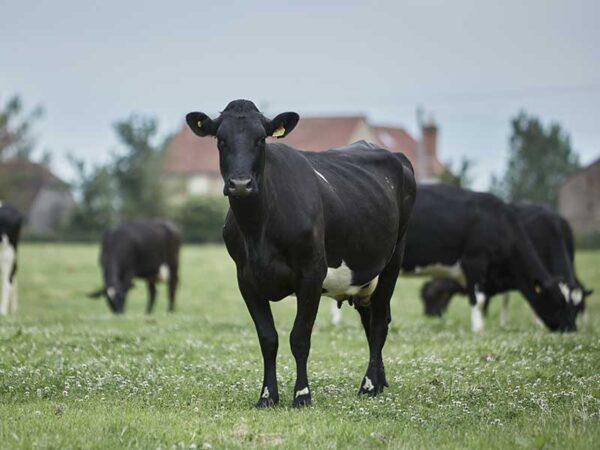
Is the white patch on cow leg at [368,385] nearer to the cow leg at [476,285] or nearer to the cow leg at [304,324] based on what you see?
the cow leg at [304,324]

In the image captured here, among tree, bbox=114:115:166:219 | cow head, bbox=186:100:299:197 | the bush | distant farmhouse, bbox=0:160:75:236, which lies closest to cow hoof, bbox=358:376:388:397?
cow head, bbox=186:100:299:197

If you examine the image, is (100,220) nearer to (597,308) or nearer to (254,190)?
(597,308)

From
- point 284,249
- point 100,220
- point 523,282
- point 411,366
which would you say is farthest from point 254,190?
point 100,220

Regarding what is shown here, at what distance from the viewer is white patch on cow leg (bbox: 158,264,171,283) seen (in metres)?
28.8

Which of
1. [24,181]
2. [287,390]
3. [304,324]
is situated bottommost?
[24,181]

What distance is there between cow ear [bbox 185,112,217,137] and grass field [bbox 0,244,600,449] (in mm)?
2413

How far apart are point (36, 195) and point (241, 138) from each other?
292 feet

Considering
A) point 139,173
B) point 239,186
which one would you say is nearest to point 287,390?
point 239,186

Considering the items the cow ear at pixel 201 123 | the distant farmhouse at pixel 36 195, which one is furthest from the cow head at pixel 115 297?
the distant farmhouse at pixel 36 195

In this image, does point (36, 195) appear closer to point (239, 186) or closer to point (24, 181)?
point (24, 181)

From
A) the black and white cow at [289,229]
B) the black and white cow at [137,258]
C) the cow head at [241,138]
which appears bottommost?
the black and white cow at [137,258]

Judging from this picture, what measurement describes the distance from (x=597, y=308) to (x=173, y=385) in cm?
2452

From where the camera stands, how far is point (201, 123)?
898 centimetres

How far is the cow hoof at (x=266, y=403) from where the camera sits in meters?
8.48
